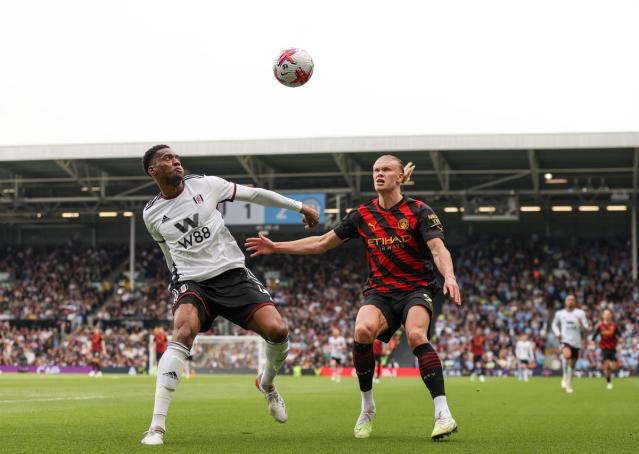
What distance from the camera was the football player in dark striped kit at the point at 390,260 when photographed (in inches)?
304

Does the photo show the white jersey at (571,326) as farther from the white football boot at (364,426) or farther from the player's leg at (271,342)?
the white football boot at (364,426)

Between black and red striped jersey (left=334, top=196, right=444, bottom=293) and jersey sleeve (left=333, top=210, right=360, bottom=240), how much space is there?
125 mm

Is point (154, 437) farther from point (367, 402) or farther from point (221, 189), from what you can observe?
point (221, 189)

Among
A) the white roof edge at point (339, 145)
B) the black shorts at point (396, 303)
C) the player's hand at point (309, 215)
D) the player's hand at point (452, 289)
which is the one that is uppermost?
the white roof edge at point (339, 145)

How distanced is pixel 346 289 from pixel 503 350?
9426mm

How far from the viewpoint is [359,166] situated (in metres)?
40.5

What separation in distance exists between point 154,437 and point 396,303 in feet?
7.64

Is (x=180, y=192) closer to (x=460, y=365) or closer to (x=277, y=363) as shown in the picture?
(x=277, y=363)

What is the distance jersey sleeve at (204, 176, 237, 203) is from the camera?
7.90m

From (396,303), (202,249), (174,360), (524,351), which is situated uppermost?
(202,249)

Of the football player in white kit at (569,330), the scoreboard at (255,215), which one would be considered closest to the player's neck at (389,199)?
the football player in white kit at (569,330)

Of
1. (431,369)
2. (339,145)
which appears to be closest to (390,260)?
(431,369)

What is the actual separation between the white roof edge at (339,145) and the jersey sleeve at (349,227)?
28.5 meters

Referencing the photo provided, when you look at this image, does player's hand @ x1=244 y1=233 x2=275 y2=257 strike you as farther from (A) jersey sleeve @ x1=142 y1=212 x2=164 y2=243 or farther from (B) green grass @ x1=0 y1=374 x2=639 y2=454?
(B) green grass @ x1=0 y1=374 x2=639 y2=454
